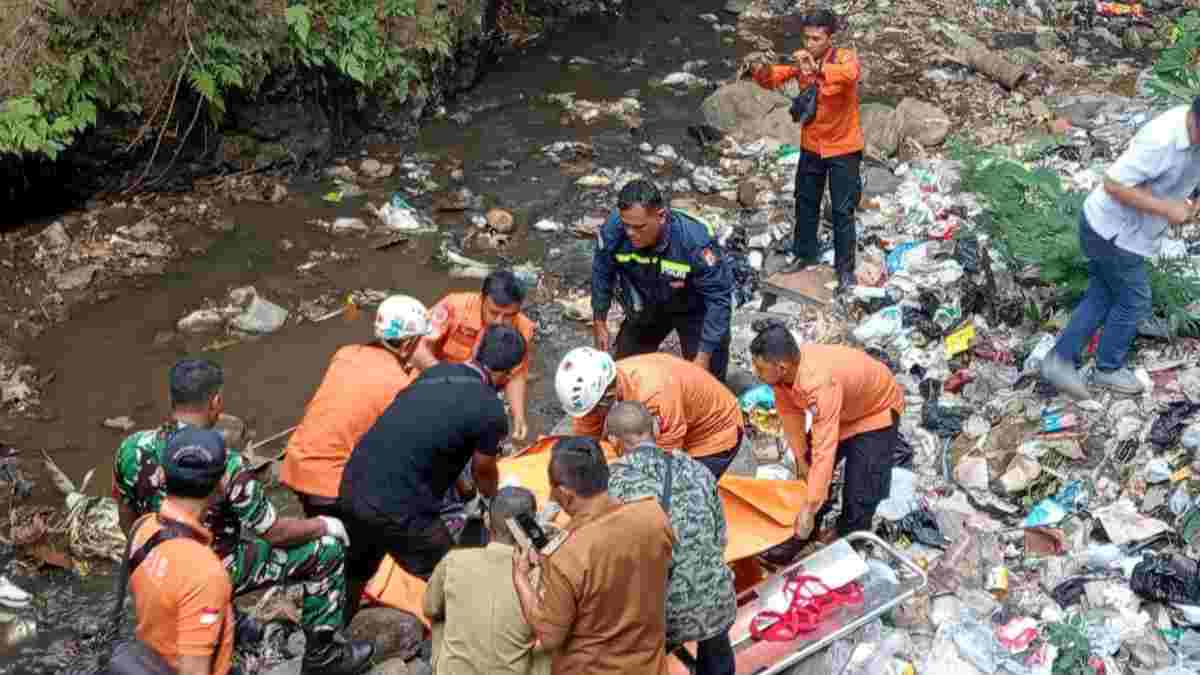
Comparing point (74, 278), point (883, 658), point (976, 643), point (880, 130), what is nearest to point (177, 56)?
point (74, 278)

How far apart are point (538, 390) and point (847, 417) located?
9.06 ft

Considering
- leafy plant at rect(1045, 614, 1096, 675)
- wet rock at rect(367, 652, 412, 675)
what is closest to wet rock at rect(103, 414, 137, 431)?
wet rock at rect(367, 652, 412, 675)

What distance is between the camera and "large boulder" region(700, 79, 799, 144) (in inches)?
409

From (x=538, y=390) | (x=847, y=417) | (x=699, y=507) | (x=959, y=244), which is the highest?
(x=699, y=507)

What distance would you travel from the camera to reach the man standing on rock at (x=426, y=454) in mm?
4336

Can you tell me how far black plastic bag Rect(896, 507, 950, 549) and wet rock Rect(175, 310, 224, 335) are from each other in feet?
16.0

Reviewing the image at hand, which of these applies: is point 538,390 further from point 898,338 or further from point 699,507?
point 699,507

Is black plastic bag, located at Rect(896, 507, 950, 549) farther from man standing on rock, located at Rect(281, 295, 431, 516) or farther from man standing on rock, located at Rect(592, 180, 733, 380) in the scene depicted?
man standing on rock, located at Rect(281, 295, 431, 516)

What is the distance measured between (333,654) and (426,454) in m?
1.03

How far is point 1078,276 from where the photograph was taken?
6.44 metres

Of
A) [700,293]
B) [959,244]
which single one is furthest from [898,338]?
[700,293]

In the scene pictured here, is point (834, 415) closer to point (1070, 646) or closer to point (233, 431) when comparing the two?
point (1070, 646)

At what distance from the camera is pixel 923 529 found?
5363 mm

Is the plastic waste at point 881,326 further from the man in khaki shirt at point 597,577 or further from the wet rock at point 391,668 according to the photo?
the man in khaki shirt at point 597,577
